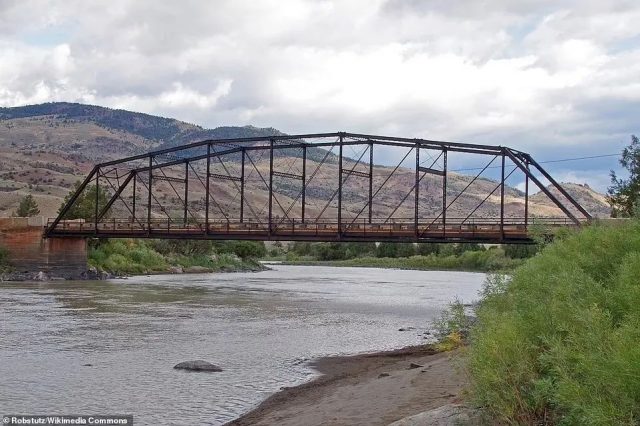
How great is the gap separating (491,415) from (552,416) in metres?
0.90

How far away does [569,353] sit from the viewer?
8719 millimetres

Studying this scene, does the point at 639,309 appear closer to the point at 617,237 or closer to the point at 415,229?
the point at 617,237

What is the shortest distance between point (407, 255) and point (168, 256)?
210ft

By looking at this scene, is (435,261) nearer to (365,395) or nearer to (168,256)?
(168,256)

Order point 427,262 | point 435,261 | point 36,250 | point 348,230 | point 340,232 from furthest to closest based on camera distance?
point 427,262
point 435,261
point 36,250
point 348,230
point 340,232

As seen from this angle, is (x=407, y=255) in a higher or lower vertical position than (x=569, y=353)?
lower

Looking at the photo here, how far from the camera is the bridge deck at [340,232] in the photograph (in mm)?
52594

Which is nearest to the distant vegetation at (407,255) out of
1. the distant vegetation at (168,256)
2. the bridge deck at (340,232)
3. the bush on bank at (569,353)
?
the distant vegetation at (168,256)

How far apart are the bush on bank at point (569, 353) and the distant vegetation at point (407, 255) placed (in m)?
104

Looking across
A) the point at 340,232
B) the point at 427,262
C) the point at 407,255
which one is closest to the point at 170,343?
the point at 340,232

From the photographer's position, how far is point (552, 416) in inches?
363

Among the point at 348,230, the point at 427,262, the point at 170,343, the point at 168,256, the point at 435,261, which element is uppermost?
the point at 348,230

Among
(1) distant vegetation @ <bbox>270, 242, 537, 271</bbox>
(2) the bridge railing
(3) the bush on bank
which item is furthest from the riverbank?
(3) the bush on bank

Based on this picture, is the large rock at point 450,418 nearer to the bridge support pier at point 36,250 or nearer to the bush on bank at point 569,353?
the bush on bank at point 569,353
